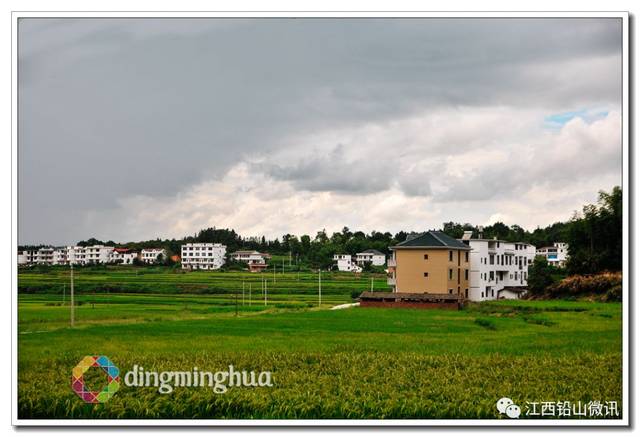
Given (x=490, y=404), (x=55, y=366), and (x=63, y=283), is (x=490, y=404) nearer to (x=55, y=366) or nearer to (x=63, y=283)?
(x=55, y=366)

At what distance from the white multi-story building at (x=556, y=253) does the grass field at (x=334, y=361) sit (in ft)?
5.06

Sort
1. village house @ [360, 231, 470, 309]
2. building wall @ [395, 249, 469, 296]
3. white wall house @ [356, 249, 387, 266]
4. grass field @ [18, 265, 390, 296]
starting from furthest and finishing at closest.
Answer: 1. building wall @ [395, 249, 469, 296]
2. village house @ [360, 231, 470, 309]
3. white wall house @ [356, 249, 387, 266]
4. grass field @ [18, 265, 390, 296]

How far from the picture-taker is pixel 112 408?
300 inches

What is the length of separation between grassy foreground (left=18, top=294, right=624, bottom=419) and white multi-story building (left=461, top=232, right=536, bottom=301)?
16.6ft

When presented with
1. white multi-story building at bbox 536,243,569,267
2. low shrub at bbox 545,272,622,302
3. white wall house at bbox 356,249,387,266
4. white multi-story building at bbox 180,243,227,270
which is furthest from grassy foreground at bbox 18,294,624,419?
white wall house at bbox 356,249,387,266

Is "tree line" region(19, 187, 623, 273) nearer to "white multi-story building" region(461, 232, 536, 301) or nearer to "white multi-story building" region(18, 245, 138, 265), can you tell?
"white multi-story building" region(18, 245, 138, 265)

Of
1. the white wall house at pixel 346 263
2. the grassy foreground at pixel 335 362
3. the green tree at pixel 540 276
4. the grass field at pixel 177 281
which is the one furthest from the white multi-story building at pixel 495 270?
the grassy foreground at pixel 335 362

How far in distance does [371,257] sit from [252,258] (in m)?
4.30

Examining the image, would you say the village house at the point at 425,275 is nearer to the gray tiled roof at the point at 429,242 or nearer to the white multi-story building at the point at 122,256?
the gray tiled roof at the point at 429,242

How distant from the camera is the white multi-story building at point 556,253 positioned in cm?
1520

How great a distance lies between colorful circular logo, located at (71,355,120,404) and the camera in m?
7.77
